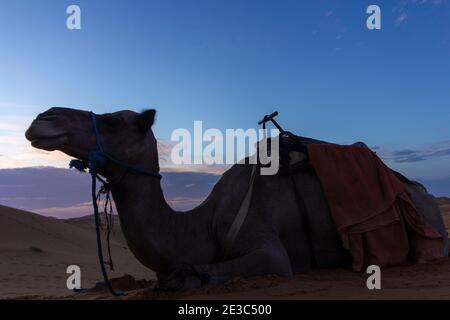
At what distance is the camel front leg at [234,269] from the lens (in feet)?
14.3

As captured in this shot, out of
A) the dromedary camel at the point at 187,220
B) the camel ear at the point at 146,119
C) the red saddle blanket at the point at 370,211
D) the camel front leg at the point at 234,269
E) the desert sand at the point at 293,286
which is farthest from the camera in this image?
the red saddle blanket at the point at 370,211

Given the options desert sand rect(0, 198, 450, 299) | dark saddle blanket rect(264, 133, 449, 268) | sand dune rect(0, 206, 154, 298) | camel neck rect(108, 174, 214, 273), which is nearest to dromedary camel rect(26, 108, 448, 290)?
camel neck rect(108, 174, 214, 273)

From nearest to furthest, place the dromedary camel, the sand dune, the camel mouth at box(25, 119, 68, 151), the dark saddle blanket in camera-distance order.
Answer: the camel mouth at box(25, 119, 68, 151) < the dromedary camel < the dark saddle blanket < the sand dune

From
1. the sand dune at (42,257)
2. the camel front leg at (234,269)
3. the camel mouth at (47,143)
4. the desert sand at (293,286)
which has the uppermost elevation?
the camel mouth at (47,143)

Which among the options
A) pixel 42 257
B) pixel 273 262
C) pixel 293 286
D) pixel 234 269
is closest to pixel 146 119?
pixel 234 269

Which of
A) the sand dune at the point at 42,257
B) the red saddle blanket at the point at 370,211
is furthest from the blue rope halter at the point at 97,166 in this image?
the sand dune at the point at 42,257

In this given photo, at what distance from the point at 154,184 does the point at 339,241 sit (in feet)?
7.24

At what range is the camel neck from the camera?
4832 mm

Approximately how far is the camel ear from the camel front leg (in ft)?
4.97

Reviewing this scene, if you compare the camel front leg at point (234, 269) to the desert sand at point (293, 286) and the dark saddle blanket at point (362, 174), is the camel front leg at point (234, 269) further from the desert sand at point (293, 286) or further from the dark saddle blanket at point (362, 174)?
the dark saddle blanket at point (362, 174)

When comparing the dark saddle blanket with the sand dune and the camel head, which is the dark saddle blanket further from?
the sand dune
